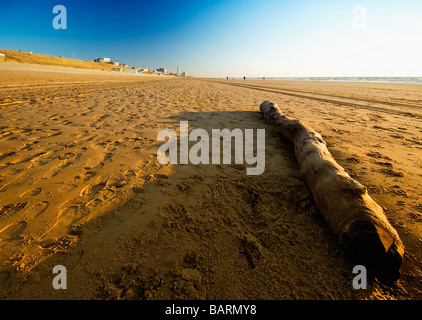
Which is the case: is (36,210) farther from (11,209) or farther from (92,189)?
(92,189)

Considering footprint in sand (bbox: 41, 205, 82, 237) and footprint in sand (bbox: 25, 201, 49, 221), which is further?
footprint in sand (bbox: 25, 201, 49, 221)

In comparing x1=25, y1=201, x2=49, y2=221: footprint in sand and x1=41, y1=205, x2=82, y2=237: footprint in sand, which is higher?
x1=25, y1=201, x2=49, y2=221: footprint in sand

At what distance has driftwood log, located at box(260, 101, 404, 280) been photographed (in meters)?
1.31

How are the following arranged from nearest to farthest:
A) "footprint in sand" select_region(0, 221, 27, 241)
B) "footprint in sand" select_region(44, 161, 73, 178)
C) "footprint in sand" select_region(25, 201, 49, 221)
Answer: "footprint in sand" select_region(0, 221, 27, 241), "footprint in sand" select_region(25, 201, 49, 221), "footprint in sand" select_region(44, 161, 73, 178)

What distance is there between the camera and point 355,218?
4.76ft

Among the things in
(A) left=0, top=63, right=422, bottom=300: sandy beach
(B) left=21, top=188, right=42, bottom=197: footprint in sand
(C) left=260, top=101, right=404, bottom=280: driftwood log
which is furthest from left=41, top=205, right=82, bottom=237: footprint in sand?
(C) left=260, top=101, right=404, bottom=280: driftwood log

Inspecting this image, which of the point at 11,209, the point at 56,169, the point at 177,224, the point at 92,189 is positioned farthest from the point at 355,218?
the point at 56,169

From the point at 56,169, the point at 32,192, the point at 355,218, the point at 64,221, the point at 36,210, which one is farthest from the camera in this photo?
the point at 56,169

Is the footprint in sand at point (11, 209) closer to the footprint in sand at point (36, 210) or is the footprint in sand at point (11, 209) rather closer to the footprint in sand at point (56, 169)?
the footprint in sand at point (36, 210)

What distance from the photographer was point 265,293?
4.00 feet

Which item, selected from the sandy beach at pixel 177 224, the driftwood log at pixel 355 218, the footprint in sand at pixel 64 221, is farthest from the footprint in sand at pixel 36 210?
the driftwood log at pixel 355 218

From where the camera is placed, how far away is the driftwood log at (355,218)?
4.30 ft

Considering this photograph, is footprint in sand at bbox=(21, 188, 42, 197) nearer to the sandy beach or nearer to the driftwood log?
the sandy beach
